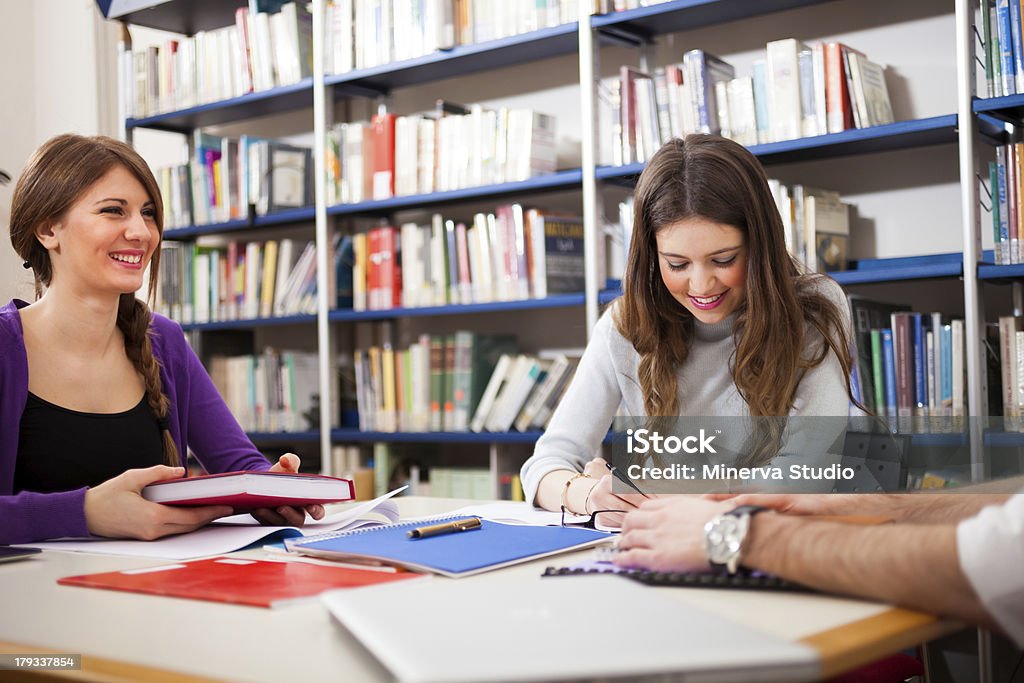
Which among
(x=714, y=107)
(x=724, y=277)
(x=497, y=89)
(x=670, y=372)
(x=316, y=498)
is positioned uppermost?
(x=497, y=89)

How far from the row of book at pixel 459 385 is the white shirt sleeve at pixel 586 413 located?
1109mm

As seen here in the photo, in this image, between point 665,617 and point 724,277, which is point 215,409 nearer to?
point 724,277

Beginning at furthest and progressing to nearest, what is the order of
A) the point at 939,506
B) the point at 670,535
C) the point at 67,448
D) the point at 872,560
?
the point at 67,448 < the point at 939,506 < the point at 670,535 < the point at 872,560

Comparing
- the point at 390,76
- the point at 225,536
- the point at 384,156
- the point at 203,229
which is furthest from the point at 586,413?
the point at 203,229

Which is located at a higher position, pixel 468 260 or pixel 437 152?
pixel 437 152

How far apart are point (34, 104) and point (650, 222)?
3.12m

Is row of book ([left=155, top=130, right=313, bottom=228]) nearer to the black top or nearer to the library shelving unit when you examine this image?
the library shelving unit

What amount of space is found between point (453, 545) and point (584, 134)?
76.5 inches

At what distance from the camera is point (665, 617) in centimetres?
74

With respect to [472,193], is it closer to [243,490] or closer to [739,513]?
[243,490]

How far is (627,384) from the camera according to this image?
6.17ft

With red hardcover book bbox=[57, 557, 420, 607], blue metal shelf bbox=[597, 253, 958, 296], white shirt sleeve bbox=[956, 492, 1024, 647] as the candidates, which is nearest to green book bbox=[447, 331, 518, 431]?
blue metal shelf bbox=[597, 253, 958, 296]

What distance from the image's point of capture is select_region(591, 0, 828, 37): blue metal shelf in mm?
2727

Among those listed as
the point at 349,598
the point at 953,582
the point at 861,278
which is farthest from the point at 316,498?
the point at 861,278
